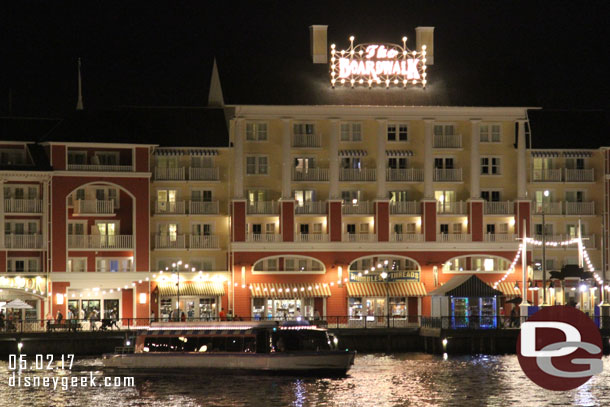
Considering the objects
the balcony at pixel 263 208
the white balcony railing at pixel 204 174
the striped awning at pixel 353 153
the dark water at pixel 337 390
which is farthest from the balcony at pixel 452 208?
the dark water at pixel 337 390

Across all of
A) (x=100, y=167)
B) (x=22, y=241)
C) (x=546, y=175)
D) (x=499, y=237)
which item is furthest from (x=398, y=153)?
(x=22, y=241)

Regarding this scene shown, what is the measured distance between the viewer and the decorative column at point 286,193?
128 metres

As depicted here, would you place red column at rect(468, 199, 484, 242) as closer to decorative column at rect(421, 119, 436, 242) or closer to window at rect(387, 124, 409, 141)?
decorative column at rect(421, 119, 436, 242)

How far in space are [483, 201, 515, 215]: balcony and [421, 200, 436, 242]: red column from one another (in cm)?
435

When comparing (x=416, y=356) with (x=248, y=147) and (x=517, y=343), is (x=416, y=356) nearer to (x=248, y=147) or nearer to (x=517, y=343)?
(x=517, y=343)

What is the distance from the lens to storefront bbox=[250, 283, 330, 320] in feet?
419

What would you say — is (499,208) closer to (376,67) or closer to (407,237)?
(407,237)

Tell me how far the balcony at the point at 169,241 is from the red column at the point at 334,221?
11.7 metres

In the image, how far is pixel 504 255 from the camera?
130250 millimetres

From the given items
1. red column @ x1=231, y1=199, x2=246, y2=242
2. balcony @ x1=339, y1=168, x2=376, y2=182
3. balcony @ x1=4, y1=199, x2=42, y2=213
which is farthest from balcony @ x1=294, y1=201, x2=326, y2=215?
balcony @ x1=4, y1=199, x2=42, y2=213

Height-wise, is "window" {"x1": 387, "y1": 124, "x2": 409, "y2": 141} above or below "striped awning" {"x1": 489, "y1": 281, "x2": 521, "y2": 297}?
above

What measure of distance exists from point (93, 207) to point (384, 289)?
2382 centimetres

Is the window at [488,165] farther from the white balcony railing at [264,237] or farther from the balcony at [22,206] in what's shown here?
the balcony at [22,206]

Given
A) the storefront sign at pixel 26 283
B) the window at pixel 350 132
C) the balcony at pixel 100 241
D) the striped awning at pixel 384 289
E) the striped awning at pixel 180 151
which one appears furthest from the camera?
the window at pixel 350 132
